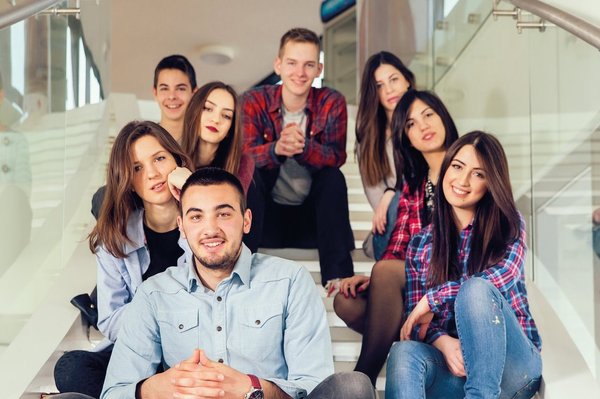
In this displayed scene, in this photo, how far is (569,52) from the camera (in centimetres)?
286

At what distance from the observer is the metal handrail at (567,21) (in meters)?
2.36

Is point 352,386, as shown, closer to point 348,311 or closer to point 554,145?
point 348,311

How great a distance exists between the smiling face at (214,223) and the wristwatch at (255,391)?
0.32m

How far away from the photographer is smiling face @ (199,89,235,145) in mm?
3219

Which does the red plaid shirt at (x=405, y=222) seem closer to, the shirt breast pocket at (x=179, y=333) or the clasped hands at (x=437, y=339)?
the clasped hands at (x=437, y=339)

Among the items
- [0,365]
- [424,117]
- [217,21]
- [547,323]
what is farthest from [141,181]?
[217,21]

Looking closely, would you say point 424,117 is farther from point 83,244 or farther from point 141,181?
point 83,244

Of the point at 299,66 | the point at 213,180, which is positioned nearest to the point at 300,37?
the point at 299,66

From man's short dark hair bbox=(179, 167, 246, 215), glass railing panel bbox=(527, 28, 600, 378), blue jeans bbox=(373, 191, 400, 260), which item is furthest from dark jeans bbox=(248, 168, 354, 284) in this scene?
man's short dark hair bbox=(179, 167, 246, 215)

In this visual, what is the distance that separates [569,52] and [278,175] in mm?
1219

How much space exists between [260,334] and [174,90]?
72.8 inches

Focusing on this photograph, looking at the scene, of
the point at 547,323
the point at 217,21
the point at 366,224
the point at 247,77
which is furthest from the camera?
the point at 247,77

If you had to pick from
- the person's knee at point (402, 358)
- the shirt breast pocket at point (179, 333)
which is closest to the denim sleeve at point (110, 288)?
the shirt breast pocket at point (179, 333)

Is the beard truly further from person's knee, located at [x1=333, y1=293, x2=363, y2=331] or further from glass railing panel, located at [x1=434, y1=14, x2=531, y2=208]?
glass railing panel, located at [x1=434, y1=14, x2=531, y2=208]
